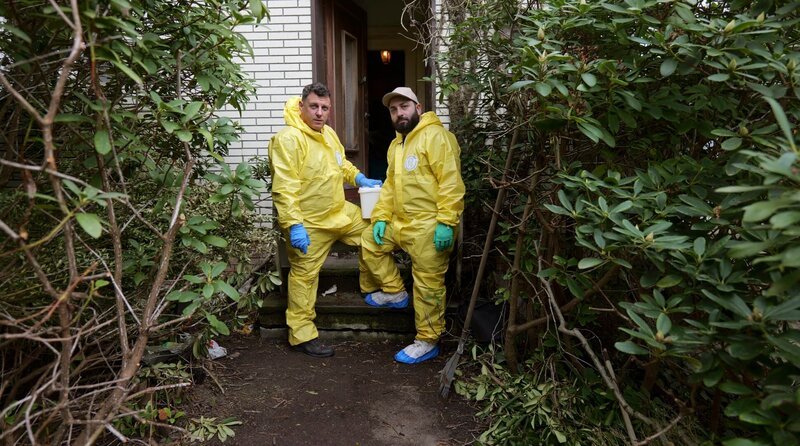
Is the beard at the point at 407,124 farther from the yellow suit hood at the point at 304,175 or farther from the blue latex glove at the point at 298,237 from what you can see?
the blue latex glove at the point at 298,237

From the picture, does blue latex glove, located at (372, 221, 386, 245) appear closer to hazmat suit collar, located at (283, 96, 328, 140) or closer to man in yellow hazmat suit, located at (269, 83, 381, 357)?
man in yellow hazmat suit, located at (269, 83, 381, 357)

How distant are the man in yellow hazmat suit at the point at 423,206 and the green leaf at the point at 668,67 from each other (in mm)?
1706

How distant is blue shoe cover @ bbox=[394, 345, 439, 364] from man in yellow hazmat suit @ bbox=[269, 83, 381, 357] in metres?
0.56

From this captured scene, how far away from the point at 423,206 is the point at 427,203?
38 mm

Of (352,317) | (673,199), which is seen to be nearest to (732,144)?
(673,199)

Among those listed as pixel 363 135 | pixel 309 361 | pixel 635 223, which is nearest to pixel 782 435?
pixel 635 223

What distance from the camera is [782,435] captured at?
4.15ft

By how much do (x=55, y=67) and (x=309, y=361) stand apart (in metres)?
2.52

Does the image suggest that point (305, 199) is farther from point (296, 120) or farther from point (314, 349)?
point (314, 349)

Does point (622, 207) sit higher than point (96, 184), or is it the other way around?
point (96, 184)

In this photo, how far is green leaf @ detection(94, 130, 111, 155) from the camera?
62.0 inches

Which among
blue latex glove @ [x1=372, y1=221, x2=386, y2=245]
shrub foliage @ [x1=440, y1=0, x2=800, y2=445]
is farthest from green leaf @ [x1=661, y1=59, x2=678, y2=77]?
blue latex glove @ [x1=372, y1=221, x2=386, y2=245]

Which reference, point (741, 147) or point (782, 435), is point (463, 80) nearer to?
point (741, 147)

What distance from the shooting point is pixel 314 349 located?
3.69 metres
